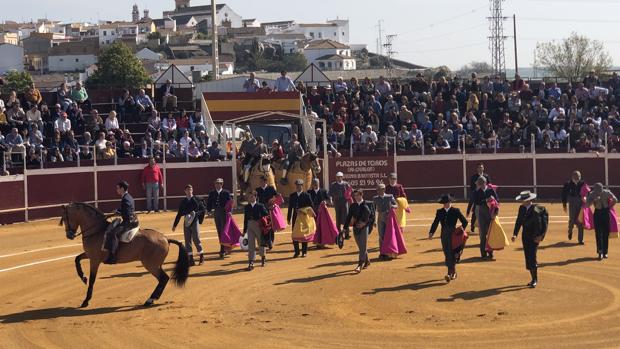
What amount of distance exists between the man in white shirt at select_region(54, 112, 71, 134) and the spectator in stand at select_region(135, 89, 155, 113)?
353cm

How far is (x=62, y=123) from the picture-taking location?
121ft

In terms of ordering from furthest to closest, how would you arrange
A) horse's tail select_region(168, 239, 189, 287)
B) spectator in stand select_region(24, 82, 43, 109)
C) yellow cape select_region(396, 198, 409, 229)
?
spectator in stand select_region(24, 82, 43, 109)
yellow cape select_region(396, 198, 409, 229)
horse's tail select_region(168, 239, 189, 287)

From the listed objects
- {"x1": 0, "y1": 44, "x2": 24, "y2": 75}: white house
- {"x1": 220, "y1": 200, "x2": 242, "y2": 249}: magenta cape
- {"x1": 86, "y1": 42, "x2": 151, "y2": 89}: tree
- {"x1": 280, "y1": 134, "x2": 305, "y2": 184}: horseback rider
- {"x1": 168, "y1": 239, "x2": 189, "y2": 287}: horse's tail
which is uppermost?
{"x1": 0, "y1": 44, "x2": 24, "y2": 75}: white house

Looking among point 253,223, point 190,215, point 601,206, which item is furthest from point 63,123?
point 601,206

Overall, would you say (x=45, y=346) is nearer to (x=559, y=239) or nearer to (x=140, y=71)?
(x=559, y=239)

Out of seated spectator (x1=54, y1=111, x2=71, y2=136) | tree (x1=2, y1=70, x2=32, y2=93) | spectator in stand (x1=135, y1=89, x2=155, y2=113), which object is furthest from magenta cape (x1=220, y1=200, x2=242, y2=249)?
tree (x1=2, y1=70, x2=32, y2=93)

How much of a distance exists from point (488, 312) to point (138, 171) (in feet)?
64.9

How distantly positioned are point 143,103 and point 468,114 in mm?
12826

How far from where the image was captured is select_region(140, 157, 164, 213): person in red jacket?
1356 inches

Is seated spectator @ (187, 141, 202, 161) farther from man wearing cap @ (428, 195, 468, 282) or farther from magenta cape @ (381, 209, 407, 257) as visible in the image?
man wearing cap @ (428, 195, 468, 282)

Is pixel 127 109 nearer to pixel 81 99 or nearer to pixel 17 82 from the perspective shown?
pixel 81 99

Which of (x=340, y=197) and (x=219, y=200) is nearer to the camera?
(x=219, y=200)

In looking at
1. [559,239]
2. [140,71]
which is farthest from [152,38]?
[559,239]

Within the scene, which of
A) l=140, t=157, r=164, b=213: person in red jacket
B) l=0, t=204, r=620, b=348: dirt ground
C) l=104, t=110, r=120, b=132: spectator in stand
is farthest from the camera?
l=104, t=110, r=120, b=132: spectator in stand
